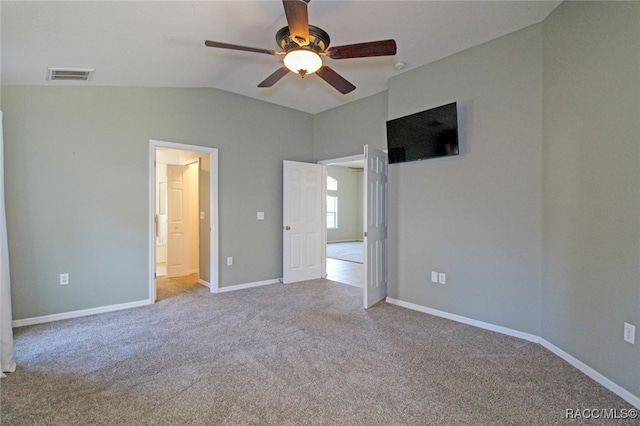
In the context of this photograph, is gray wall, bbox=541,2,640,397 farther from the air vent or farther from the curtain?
the air vent

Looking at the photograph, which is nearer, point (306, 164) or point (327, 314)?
point (327, 314)

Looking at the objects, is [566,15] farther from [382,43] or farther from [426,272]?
[426,272]

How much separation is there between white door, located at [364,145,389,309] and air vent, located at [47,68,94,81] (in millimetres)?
3075

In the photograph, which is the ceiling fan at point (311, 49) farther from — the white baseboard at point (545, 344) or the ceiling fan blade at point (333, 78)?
the white baseboard at point (545, 344)

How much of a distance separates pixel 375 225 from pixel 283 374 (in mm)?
2193

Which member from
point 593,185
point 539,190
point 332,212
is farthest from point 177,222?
point 332,212

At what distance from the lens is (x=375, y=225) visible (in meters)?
3.92

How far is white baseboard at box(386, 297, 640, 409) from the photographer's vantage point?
1978 mm

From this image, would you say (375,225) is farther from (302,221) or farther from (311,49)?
(311,49)

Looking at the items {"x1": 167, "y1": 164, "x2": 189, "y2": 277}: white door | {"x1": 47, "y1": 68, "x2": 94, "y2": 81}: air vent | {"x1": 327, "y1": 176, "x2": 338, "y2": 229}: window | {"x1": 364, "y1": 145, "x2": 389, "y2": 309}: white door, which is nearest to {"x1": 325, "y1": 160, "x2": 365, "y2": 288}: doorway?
{"x1": 327, "y1": 176, "x2": 338, "y2": 229}: window

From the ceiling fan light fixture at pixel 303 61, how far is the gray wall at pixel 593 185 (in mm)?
2030

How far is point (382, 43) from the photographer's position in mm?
2203

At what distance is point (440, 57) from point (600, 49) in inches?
59.0

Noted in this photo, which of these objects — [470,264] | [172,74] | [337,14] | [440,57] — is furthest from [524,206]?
[172,74]
